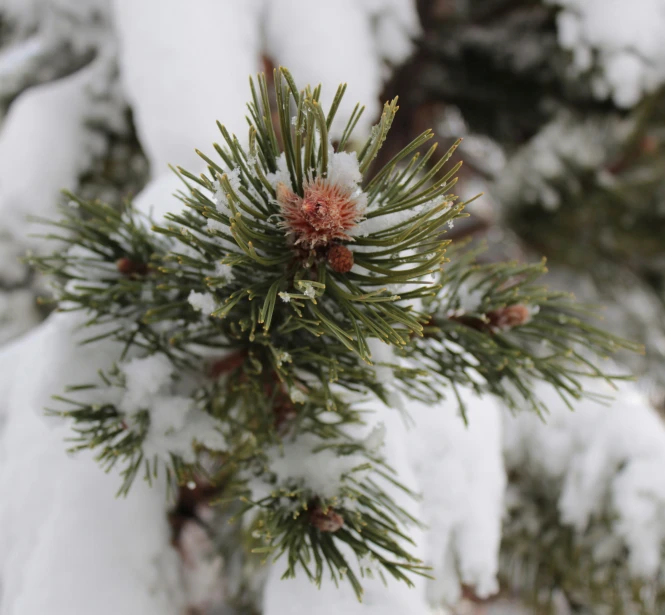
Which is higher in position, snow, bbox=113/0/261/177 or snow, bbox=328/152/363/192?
snow, bbox=113/0/261/177

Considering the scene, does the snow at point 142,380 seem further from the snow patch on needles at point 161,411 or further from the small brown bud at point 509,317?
the small brown bud at point 509,317

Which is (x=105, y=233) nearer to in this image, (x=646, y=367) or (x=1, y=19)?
(x=1, y=19)

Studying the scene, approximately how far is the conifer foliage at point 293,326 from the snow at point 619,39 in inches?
28.1

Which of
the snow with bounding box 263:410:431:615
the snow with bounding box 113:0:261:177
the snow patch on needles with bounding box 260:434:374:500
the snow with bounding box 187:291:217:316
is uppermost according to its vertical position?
the snow with bounding box 113:0:261:177

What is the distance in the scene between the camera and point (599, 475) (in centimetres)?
91

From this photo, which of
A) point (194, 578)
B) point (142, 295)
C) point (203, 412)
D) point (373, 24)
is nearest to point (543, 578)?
point (194, 578)

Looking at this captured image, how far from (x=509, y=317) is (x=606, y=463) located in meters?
0.62

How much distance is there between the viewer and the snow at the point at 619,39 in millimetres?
974

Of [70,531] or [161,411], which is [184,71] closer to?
[161,411]

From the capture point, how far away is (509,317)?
483mm

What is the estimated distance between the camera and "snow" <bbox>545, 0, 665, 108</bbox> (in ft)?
3.19

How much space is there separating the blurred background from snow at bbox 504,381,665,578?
0.10ft

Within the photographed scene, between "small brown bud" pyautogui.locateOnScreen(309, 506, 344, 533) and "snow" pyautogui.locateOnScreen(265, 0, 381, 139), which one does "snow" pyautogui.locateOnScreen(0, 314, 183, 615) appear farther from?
"snow" pyautogui.locateOnScreen(265, 0, 381, 139)

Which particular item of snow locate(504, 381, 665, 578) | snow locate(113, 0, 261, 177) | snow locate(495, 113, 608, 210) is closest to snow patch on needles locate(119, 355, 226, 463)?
snow locate(113, 0, 261, 177)
